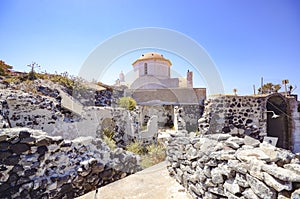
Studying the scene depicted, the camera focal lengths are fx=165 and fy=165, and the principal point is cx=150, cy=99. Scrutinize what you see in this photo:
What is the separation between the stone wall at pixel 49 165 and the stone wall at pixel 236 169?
1475 millimetres

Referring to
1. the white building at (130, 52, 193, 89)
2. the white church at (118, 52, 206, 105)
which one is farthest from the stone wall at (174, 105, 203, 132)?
the white building at (130, 52, 193, 89)

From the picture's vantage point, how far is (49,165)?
255cm

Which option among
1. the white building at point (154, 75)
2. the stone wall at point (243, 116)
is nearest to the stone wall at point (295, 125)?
the stone wall at point (243, 116)

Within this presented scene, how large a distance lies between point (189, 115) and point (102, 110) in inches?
261

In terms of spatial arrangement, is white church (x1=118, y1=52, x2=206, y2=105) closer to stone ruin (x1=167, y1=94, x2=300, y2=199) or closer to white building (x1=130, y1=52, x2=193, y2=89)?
white building (x1=130, y1=52, x2=193, y2=89)

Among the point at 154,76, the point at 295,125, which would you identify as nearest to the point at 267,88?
the point at 295,125

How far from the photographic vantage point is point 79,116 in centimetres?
613

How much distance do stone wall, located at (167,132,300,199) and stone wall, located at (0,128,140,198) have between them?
1.48 m

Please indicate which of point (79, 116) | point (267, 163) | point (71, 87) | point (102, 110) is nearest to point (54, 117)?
point (79, 116)

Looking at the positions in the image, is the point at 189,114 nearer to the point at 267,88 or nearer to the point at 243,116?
the point at 267,88

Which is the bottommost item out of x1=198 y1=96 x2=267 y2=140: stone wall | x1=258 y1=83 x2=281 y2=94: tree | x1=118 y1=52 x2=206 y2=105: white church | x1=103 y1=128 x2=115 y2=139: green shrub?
x1=103 y1=128 x2=115 y2=139: green shrub

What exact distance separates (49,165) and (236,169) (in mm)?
2602

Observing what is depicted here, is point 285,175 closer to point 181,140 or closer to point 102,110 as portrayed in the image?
point 181,140

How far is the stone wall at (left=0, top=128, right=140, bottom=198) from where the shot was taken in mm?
2238
